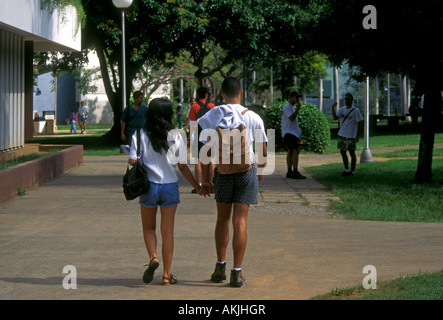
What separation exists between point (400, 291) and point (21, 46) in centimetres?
1508

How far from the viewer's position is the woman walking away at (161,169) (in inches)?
276

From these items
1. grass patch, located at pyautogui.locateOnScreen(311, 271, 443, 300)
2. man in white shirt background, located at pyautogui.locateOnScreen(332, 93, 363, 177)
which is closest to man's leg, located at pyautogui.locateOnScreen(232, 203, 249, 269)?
grass patch, located at pyautogui.locateOnScreen(311, 271, 443, 300)

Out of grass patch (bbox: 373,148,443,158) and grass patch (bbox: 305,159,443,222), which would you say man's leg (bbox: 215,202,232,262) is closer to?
grass patch (bbox: 305,159,443,222)

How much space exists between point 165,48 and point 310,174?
1212 cm

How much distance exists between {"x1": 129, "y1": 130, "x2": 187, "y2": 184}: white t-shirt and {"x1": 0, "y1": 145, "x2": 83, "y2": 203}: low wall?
19.3 feet

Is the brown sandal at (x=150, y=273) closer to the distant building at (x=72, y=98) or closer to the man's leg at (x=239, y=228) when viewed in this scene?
the man's leg at (x=239, y=228)

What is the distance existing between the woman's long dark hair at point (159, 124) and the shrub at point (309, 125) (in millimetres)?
17972

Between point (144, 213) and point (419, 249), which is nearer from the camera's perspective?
point (144, 213)

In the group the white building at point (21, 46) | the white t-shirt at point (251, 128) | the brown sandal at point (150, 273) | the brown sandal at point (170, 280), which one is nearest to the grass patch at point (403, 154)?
the white building at point (21, 46)

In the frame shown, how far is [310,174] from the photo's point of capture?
1777 centimetres

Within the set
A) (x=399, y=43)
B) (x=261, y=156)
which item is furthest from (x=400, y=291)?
(x=399, y=43)

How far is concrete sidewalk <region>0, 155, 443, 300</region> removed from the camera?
679 centimetres
